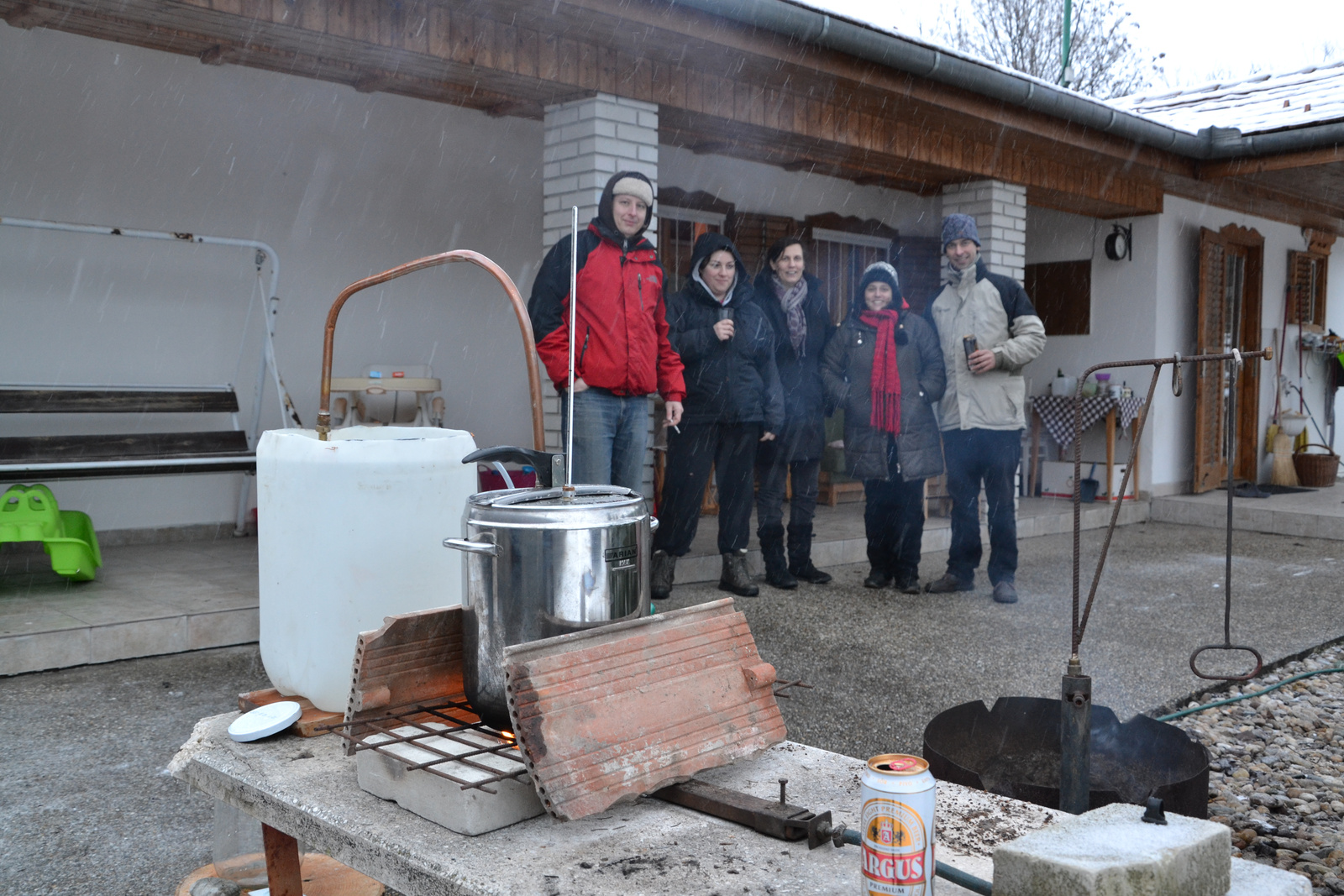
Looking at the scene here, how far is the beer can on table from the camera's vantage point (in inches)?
51.2

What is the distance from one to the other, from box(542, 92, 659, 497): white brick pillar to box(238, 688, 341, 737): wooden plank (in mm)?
3274

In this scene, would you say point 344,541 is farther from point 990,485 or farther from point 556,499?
point 990,485

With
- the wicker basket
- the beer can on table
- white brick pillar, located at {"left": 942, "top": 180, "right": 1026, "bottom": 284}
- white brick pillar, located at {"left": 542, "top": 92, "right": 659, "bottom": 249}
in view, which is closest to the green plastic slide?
white brick pillar, located at {"left": 542, "top": 92, "right": 659, "bottom": 249}

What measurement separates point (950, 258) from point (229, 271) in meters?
3.90

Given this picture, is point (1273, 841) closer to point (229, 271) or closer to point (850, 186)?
point (229, 271)

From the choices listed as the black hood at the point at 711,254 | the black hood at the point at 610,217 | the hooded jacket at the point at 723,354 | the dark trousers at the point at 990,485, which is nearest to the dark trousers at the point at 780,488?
the hooded jacket at the point at 723,354

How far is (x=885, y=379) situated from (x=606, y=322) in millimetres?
1650

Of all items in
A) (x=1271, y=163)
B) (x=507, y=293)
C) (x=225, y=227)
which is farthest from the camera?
(x=1271, y=163)

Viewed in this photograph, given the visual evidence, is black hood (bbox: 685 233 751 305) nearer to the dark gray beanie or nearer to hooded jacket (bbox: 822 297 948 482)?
hooded jacket (bbox: 822 297 948 482)

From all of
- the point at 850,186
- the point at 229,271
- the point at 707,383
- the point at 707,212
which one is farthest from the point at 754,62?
the point at 850,186

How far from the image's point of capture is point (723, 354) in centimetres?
516

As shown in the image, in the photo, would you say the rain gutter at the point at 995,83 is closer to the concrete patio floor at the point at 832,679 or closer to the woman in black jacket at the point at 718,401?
the woman in black jacket at the point at 718,401

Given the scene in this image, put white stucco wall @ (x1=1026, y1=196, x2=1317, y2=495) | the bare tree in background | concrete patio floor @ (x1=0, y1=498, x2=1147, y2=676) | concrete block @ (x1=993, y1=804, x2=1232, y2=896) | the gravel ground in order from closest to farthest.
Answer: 1. concrete block @ (x1=993, y1=804, x2=1232, y2=896)
2. the gravel ground
3. concrete patio floor @ (x1=0, y1=498, x2=1147, y2=676)
4. white stucco wall @ (x1=1026, y1=196, x2=1317, y2=495)
5. the bare tree in background

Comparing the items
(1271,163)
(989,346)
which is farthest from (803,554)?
(1271,163)
